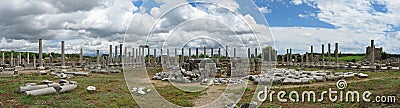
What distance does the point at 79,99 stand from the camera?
11.4 metres

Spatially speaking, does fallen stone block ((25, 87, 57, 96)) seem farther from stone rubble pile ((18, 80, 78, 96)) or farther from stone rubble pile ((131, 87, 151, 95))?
stone rubble pile ((131, 87, 151, 95))

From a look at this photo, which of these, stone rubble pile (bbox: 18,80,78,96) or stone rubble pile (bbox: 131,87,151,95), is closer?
stone rubble pile (bbox: 18,80,78,96)

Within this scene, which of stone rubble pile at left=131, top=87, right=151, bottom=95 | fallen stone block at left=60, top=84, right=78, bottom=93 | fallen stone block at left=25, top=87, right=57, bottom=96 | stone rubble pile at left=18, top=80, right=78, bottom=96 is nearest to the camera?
fallen stone block at left=25, top=87, right=57, bottom=96

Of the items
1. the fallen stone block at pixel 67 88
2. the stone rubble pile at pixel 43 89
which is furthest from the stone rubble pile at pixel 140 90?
the stone rubble pile at pixel 43 89

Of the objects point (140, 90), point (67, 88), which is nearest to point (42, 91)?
point (67, 88)

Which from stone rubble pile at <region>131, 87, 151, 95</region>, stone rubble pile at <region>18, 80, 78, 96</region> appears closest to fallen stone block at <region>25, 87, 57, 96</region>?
stone rubble pile at <region>18, 80, 78, 96</region>

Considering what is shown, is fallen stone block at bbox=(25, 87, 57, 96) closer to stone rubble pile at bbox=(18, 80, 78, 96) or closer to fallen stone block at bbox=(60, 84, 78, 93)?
stone rubble pile at bbox=(18, 80, 78, 96)

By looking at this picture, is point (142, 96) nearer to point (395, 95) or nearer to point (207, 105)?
point (207, 105)

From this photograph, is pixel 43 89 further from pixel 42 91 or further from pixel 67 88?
pixel 67 88

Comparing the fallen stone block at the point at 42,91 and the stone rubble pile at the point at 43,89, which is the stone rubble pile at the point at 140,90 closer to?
the stone rubble pile at the point at 43,89

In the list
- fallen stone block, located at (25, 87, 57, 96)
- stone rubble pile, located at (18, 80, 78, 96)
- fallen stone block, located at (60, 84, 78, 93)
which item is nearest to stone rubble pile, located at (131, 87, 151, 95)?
fallen stone block, located at (60, 84, 78, 93)

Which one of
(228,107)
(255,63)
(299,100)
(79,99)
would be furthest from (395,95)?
(255,63)

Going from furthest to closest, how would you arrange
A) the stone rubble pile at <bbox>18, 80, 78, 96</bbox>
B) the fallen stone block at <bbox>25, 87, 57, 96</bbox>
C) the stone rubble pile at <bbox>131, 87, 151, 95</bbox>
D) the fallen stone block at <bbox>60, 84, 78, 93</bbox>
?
the fallen stone block at <bbox>60, 84, 78, 93</bbox> → the stone rubble pile at <bbox>131, 87, 151, 95</bbox> → the stone rubble pile at <bbox>18, 80, 78, 96</bbox> → the fallen stone block at <bbox>25, 87, 57, 96</bbox>

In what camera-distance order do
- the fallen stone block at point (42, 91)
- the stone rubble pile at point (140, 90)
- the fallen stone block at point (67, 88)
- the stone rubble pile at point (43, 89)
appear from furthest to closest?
1. the fallen stone block at point (67, 88)
2. the stone rubble pile at point (140, 90)
3. the stone rubble pile at point (43, 89)
4. the fallen stone block at point (42, 91)
